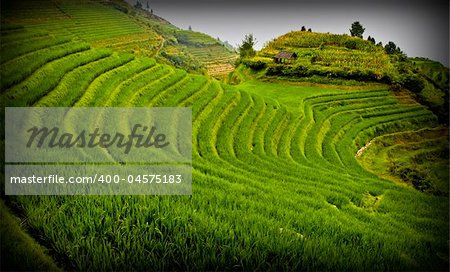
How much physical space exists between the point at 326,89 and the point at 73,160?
2656cm

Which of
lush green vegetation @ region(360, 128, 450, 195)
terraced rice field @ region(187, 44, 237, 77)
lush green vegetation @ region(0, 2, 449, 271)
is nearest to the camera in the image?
lush green vegetation @ region(0, 2, 449, 271)

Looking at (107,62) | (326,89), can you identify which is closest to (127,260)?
(107,62)

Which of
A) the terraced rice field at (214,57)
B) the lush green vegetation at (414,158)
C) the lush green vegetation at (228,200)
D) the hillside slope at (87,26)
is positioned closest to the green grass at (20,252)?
the lush green vegetation at (228,200)

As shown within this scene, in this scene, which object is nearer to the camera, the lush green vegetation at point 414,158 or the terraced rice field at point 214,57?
the lush green vegetation at point 414,158

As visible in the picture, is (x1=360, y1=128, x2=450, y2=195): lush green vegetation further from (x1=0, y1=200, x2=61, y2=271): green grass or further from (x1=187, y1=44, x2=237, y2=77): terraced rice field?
(x1=187, y1=44, x2=237, y2=77): terraced rice field

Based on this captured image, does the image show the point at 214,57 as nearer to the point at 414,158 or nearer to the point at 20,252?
the point at 414,158

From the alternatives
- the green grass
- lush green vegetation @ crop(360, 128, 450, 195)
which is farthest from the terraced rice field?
the green grass

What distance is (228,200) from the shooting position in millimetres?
4066

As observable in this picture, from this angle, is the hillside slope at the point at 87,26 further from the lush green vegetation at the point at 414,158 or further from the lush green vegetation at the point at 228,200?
the lush green vegetation at the point at 414,158

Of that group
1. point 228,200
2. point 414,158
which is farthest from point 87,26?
point 228,200

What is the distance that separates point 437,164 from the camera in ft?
59.0

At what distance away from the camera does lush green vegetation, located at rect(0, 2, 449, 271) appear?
268 centimetres

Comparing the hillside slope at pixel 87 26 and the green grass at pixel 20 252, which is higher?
the hillside slope at pixel 87 26

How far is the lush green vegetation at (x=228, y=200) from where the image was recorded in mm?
2682
